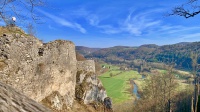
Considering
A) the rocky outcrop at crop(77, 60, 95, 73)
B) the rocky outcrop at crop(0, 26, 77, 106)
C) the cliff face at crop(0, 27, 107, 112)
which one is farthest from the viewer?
the rocky outcrop at crop(77, 60, 95, 73)

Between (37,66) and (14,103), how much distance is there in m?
13.9

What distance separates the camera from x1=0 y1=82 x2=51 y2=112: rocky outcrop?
2408 millimetres

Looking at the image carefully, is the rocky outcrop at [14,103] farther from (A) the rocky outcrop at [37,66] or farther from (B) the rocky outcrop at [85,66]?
(B) the rocky outcrop at [85,66]

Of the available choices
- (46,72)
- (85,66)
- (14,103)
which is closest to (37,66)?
(46,72)

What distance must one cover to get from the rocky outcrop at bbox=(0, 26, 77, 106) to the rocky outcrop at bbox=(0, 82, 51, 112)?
418 inches

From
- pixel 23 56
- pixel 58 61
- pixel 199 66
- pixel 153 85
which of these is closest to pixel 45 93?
pixel 58 61

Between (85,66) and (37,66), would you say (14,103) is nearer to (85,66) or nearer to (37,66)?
(37,66)

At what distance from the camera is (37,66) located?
632 inches

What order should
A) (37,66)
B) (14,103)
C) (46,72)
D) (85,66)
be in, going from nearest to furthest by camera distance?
(14,103)
(37,66)
(46,72)
(85,66)

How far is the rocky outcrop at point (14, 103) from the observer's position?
2.41 metres

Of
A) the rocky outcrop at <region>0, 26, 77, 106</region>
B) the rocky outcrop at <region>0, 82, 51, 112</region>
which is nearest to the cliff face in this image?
the rocky outcrop at <region>0, 26, 77, 106</region>

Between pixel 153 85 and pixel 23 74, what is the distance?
35.9 m

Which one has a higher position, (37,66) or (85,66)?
(37,66)

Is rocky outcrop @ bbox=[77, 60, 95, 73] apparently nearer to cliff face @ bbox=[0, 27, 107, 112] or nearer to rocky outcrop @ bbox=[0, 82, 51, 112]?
cliff face @ bbox=[0, 27, 107, 112]
